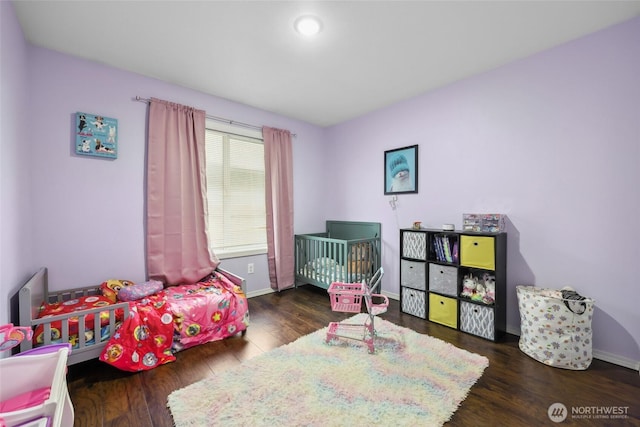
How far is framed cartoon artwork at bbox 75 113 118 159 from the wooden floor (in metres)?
1.73

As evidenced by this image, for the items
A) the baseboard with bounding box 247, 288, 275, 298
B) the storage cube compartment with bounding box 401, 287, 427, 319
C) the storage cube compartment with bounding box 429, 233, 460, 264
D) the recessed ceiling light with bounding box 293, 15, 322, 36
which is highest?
the recessed ceiling light with bounding box 293, 15, 322, 36

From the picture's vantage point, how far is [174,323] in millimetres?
2150

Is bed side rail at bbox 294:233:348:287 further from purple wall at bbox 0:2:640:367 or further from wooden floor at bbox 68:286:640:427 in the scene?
purple wall at bbox 0:2:640:367

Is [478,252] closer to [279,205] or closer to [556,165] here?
[556,165]

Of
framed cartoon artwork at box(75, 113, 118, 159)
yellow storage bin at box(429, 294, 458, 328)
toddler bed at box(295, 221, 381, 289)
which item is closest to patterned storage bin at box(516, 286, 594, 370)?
yellow storage bin at box(429, 294, 458, 328)

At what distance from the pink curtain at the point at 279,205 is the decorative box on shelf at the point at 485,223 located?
218 cm

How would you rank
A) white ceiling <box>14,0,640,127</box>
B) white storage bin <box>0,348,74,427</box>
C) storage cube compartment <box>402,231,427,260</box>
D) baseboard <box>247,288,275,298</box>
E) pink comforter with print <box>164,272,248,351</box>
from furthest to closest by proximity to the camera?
baseboard <box>247,288,275,298</box> < storage cube compartment <box>402,231,427,260</box> < pink comforter with print <box>164,272,248,351</box> < white ceiling <box>14,0,640,127</box> < white storage bin <box>0,348,74,427</box>

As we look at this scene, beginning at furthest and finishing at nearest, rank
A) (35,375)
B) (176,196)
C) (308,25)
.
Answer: (176,196) → (308,25) → (35,375)

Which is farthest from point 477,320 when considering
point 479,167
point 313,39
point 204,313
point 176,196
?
point 176,196

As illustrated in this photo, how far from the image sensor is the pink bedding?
1.90 m

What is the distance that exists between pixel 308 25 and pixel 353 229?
2555 mm

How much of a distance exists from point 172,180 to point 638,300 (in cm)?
395

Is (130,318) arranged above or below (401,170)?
below

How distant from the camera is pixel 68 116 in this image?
7.46ft
